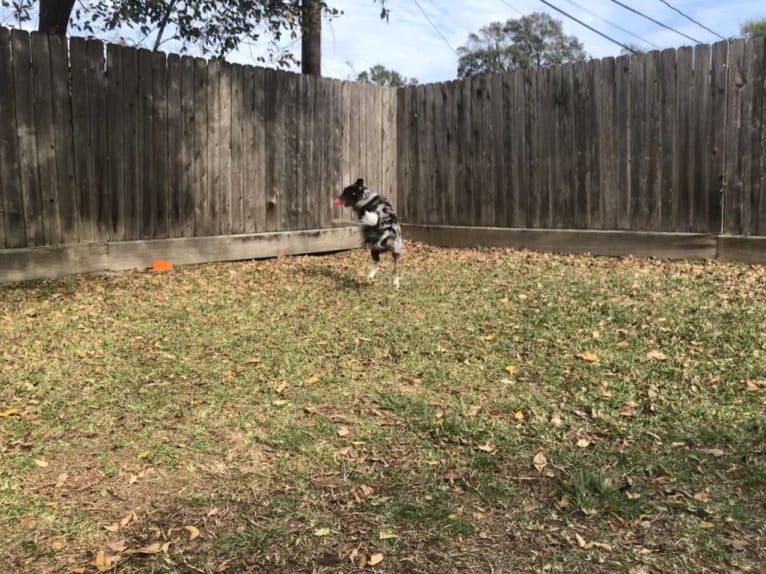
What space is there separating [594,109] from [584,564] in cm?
737

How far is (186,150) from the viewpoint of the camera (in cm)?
807

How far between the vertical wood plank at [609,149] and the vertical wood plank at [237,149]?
A: 4.62 m

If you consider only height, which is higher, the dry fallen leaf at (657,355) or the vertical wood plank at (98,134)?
the vertical wood plank at (98,134)

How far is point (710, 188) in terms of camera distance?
7.83 meters

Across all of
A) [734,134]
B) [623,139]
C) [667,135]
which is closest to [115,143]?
[623,139]

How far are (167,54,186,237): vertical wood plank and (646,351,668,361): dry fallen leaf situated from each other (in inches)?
220

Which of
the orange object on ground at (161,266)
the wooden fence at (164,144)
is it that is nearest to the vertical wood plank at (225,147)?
the wooden fence at (164,144)

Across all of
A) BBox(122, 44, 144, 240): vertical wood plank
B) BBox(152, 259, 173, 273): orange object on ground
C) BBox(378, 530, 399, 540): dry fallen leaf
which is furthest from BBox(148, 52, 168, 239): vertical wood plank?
BBox(378, 530, 399, 540): dry fallen leaf

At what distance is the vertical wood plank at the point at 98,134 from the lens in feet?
23.5

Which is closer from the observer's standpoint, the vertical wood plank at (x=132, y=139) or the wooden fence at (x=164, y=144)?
the wooden fence at (x=164, y=144)

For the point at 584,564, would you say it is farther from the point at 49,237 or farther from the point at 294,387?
the point at 49,237

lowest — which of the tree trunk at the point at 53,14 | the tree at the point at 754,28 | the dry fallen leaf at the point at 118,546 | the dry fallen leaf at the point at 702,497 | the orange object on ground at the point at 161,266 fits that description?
the dry fallen leaf at the point at 118,546

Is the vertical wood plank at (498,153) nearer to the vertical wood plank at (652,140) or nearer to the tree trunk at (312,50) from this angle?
the vertical wood plank at (652,140)

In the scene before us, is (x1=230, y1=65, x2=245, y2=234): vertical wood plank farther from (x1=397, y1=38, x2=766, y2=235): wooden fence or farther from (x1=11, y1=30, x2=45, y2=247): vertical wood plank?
(x1=397, y1=38, x2=766, y2=235): wooden fence
